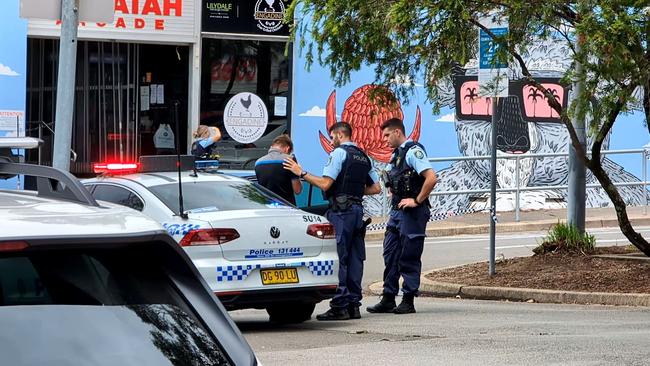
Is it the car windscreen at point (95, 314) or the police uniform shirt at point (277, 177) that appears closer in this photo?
the car windscreen at point (95, 314)

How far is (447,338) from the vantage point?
10078 millimetres

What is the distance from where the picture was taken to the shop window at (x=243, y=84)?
22.1m

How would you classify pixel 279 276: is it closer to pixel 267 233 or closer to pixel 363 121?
pixel 267 233

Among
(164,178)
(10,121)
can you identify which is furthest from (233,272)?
(10,121)

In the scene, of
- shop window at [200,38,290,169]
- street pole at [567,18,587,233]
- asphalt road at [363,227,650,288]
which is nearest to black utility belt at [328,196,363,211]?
asphalt road at [363,227,650,288]

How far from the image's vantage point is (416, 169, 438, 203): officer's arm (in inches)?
460

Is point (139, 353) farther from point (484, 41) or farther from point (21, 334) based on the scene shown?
point (484, 41)

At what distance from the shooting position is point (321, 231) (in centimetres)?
1113

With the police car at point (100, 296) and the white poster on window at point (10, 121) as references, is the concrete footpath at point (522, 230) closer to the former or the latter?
the white poster on window at point (10, 121)

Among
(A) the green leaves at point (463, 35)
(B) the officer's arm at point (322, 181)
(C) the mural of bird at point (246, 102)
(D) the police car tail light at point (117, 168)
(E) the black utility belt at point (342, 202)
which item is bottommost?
(E) the black utility belt at point (342, 202)

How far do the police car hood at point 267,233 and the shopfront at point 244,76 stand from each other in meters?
11.2

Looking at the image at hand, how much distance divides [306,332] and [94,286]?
769 centimetres

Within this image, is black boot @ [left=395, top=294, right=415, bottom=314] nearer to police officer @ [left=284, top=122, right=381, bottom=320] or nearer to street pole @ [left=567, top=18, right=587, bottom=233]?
police officer @ [left=284, top=122, right=381, bottom=320]

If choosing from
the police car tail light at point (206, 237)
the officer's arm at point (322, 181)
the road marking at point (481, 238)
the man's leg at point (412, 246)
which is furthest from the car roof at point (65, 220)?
the road marking at point (481, 238)
